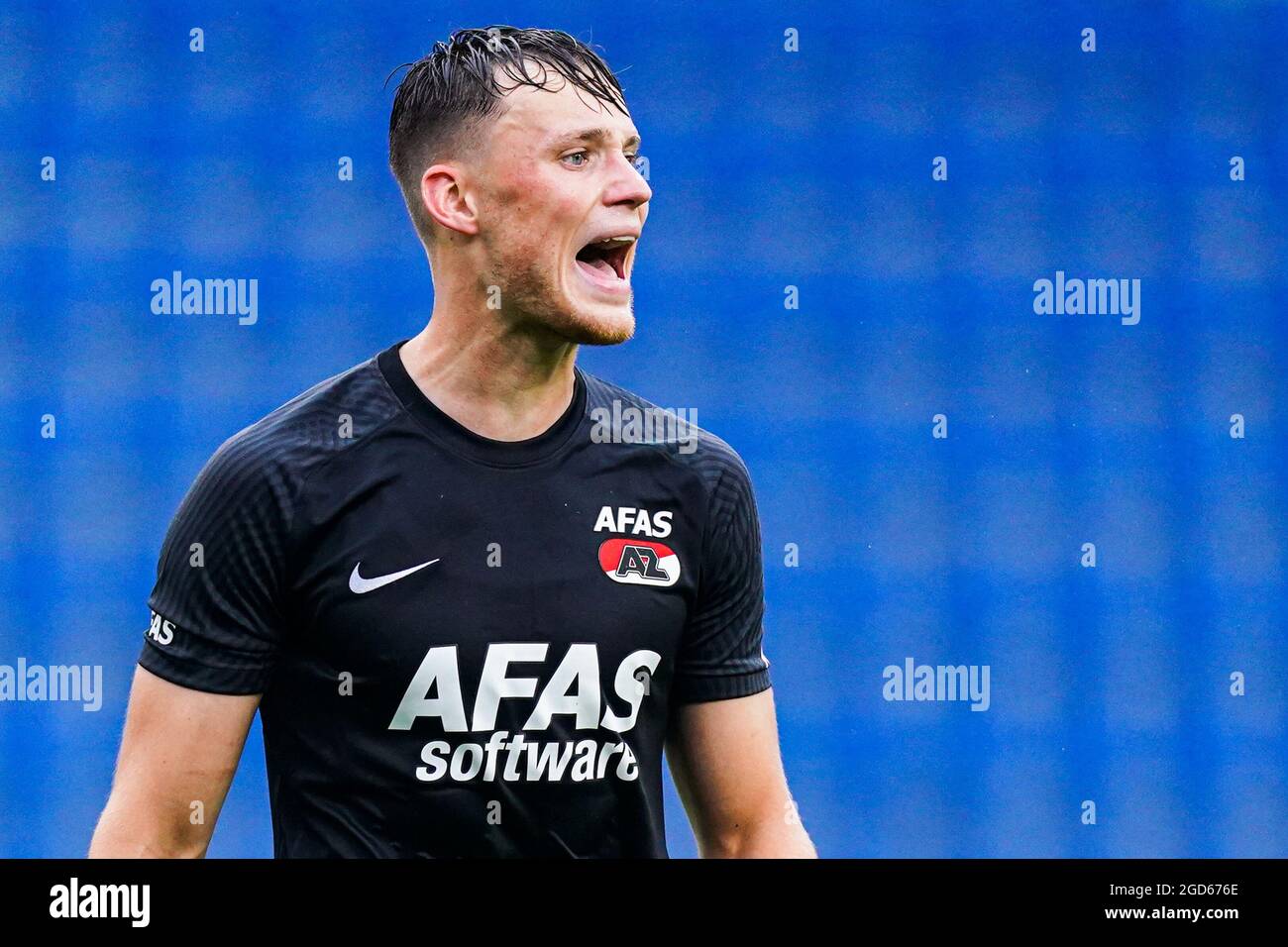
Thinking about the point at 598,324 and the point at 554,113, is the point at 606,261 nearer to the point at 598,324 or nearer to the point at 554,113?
the point at 598,324

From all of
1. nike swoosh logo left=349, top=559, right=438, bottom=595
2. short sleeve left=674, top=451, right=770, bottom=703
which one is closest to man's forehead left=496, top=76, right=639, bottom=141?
short sleeve left=674, top=451, right=770, bottom=703

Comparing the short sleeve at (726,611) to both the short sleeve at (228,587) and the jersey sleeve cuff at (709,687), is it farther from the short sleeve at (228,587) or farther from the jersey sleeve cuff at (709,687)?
the short sleeve at (228,587)

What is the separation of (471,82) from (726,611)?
1.22 meters

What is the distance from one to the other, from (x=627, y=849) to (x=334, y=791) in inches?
23.1

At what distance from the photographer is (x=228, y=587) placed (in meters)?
2.75

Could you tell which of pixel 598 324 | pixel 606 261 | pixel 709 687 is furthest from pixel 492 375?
pixel 709 687

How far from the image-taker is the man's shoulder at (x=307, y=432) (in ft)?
9.21

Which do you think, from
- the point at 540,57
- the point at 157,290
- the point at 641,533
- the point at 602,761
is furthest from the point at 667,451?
the point at 157,290

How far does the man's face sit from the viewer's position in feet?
9.62

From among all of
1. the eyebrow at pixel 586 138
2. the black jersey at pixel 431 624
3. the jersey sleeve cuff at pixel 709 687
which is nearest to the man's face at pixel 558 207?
the eyebrow at pixel 586 138

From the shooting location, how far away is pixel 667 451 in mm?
3086

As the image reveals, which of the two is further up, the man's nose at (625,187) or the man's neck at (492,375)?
the man's nose at (625,187)

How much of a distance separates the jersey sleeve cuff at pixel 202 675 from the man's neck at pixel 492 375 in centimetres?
65

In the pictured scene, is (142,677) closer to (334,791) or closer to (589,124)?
(334,791)
